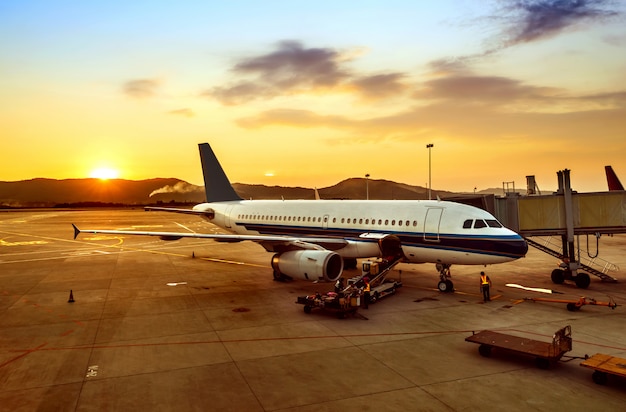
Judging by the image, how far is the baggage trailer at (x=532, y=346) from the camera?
1289cm

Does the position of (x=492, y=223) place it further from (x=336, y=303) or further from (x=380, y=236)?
(x=336, y=303)

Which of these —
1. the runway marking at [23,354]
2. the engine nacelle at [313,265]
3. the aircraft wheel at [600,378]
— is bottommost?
the aircraft wheel at [600,378]

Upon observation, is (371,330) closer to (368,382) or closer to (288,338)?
(288,338)

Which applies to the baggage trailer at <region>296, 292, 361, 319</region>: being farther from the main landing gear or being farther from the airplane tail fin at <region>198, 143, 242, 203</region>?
the airplane tail fin at <region>198, 143, 242, 203</region>

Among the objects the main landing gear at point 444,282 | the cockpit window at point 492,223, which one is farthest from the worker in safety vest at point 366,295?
the cockpit window at point 492,223

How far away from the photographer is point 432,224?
23.0m

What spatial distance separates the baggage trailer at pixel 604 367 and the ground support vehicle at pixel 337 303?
28.8ft

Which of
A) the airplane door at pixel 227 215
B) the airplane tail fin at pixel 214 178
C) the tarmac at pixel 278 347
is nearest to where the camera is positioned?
the tarmac at pixel 278 347

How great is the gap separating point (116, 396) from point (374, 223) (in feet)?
55.9

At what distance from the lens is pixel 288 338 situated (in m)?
15.8

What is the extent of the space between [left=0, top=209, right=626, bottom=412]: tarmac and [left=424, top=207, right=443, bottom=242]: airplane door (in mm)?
3028

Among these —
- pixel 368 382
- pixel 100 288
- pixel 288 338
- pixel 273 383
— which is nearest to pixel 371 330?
pixel 288 338

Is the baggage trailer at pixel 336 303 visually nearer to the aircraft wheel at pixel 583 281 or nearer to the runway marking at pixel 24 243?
the aircraft wheel at pixel 583 281

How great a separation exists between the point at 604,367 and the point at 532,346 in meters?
2.11
